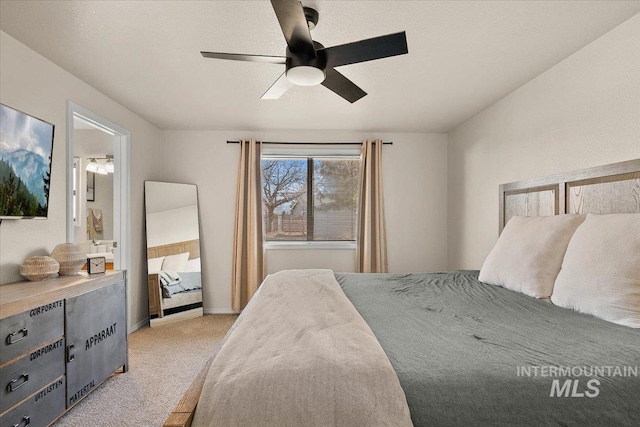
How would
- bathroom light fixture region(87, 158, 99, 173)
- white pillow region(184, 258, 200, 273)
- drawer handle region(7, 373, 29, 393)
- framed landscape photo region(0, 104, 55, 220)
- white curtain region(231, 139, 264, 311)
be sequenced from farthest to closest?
bathroom light fixture region(87, 158, 99, 173) < white curtain region(231, 139, 264, 311) < white pillow region(184, 258, 200, 273) < framed landscape photo region(0, 104, 55, 220) < drawer handle region(7, 373, 29, 393)

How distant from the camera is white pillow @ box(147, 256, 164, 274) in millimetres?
3991

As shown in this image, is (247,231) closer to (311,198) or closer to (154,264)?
(311,198)

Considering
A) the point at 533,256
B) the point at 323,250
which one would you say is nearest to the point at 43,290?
the point at 533,256

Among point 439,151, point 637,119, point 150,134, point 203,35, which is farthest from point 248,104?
point 637,119

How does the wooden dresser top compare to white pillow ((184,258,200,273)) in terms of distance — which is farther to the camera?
white pillow ((184,258,200,273))

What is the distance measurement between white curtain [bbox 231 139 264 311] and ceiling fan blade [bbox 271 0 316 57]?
274 cm

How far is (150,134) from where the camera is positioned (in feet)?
13.8

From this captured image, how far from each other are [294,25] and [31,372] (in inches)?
92.0

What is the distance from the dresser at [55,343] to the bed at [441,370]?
1.28m

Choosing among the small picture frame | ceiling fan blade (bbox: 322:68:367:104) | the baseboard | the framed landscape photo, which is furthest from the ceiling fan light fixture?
the small picture frame

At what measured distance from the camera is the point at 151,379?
2.66 m

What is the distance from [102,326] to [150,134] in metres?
2.56

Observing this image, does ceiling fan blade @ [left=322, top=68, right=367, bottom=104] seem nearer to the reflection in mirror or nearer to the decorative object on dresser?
the decorative object on dresser

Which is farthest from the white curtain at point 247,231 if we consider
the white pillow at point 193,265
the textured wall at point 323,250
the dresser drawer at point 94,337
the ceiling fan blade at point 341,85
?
the ceiling fan blade at point 341,85
